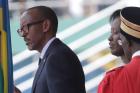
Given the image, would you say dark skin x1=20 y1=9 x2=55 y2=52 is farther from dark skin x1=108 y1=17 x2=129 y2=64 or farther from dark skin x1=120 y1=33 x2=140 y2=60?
dark skin x1=120 y1=33 x2=140 y2=60

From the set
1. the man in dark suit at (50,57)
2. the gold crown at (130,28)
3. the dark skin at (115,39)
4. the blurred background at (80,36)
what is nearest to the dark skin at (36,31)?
the man in dark suit at (50,57)

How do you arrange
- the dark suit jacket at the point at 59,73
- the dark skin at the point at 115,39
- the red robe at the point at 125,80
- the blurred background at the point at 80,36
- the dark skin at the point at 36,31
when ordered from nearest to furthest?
the red robe at the point at 125,80 → the dark suit jacket at the point at 59,73 → the dark skin at the point at 36,31 → the dark skin at the point at 115,39 → the blurred background at the point at 80,36

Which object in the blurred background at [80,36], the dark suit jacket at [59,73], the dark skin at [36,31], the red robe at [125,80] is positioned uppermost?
the red robe at [125,80]

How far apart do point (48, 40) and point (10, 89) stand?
390 millimetres

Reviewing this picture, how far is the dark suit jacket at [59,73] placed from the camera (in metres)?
3.27

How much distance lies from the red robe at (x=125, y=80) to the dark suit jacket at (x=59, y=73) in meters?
0.34

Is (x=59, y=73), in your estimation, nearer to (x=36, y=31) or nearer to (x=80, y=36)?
(x=36, y=31)

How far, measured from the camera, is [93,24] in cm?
1008

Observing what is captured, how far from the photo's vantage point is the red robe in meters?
2.92

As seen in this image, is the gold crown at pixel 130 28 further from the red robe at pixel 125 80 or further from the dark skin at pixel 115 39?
Answer: the dark skin at pixel 115 39

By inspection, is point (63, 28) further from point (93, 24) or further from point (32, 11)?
point (32, 11)

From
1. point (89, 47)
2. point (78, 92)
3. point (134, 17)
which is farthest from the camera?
point (89, 47)

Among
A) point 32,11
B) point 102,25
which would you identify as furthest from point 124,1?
point 32,11

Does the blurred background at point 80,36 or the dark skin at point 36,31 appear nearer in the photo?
the dark skin at point 36,31
